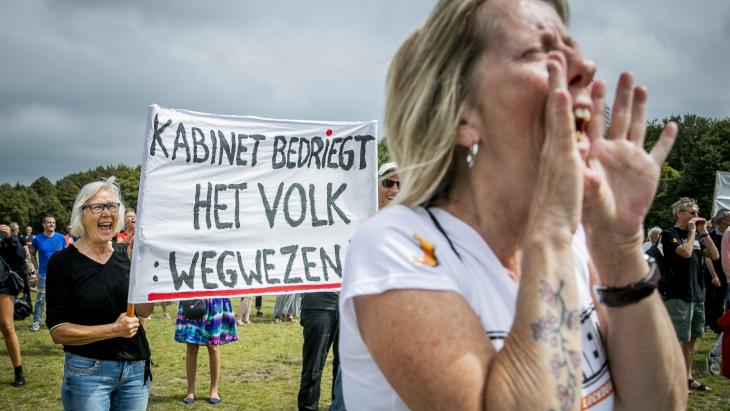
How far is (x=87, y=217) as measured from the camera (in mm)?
4121

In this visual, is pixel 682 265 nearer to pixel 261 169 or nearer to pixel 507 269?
pixel 261 169

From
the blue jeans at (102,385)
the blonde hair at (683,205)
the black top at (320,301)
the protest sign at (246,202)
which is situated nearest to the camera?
→ the blue jeans at (102,385)

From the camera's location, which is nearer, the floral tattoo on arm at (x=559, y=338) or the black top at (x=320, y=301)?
the floral tattoo on arm at (x=559, y=338)

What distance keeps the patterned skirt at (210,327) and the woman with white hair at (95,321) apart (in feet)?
8.88

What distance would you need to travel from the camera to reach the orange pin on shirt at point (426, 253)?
3.73ft

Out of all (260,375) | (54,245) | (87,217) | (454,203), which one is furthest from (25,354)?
(454,203)

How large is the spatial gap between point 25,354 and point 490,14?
10647 millimetres

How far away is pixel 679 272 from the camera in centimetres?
736

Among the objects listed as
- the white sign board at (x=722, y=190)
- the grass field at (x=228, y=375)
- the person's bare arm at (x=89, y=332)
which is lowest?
the grass field at (x=228, y=375)

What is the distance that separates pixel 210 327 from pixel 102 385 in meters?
3.16

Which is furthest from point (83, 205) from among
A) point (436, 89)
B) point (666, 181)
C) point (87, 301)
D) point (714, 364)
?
point (666, 181)

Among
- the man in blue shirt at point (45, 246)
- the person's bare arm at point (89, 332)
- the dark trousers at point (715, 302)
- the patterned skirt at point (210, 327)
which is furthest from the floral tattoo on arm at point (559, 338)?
the man in blue shirt at point (45, 246)

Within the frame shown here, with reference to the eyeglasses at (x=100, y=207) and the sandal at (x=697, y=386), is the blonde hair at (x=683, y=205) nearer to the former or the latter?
the sandal at (x=697, y=386)

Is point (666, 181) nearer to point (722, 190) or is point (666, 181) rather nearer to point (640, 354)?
point (722, 190)
